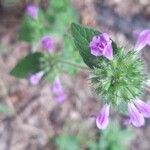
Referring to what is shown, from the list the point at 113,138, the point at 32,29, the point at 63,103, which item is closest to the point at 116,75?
the point at 32,29

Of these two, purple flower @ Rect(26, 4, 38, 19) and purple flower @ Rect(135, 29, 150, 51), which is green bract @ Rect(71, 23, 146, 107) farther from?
purple flower @ Rect(26, 4, 38, 19)

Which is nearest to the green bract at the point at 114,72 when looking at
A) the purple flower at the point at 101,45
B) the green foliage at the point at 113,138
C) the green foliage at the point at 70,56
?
the purple flower at the point at 101,45

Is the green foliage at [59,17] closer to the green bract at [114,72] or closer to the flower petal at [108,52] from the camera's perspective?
the green bract at [114,72]

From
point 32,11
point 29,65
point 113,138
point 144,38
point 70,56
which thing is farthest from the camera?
point 113,138

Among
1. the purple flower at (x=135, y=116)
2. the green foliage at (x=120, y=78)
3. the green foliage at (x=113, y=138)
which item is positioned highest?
the green foliage at (x=120, y=78)

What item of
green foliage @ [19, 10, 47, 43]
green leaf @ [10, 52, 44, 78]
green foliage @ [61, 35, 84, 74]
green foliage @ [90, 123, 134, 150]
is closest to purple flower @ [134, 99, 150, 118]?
green foliage @ [61, 35, 84, 74]

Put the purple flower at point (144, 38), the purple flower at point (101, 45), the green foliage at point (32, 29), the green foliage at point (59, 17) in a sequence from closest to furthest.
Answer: the purple flower at point (101, 45) → the purple flower at point (144, 38) → the green foliage at point (32, 29) → the green foliage at point (59, 17)

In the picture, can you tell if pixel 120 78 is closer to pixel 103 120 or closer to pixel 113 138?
pixel 103 120
